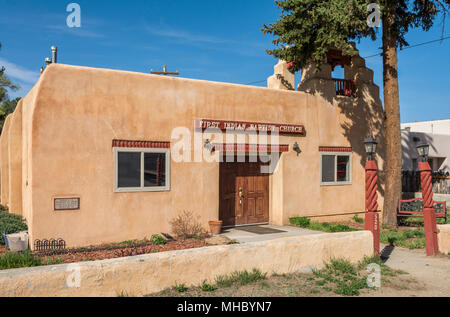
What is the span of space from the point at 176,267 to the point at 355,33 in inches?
442

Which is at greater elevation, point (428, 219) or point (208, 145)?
point (208, 145)

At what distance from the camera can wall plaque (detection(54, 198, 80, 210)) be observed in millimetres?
9422

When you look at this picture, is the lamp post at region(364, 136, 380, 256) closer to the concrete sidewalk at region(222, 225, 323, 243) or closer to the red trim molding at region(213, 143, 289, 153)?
the concrete sidewalk at region(222, 225, 323, 243)

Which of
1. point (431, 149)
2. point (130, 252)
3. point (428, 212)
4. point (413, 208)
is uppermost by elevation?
point (431, 149)

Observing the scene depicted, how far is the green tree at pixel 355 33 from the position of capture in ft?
39.1

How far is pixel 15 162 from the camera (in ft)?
40.5

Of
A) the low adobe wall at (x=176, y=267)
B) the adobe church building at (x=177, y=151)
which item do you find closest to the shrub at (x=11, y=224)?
the adobe church building at (x=177, y=151)

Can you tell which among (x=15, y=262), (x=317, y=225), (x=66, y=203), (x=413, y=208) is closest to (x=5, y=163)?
(x=66, y=203)

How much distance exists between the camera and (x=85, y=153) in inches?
385

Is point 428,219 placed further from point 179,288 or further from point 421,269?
point 179,288

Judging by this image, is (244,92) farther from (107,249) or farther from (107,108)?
(107,249)

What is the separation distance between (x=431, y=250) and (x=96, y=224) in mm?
8598

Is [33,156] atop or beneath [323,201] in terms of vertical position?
atop
